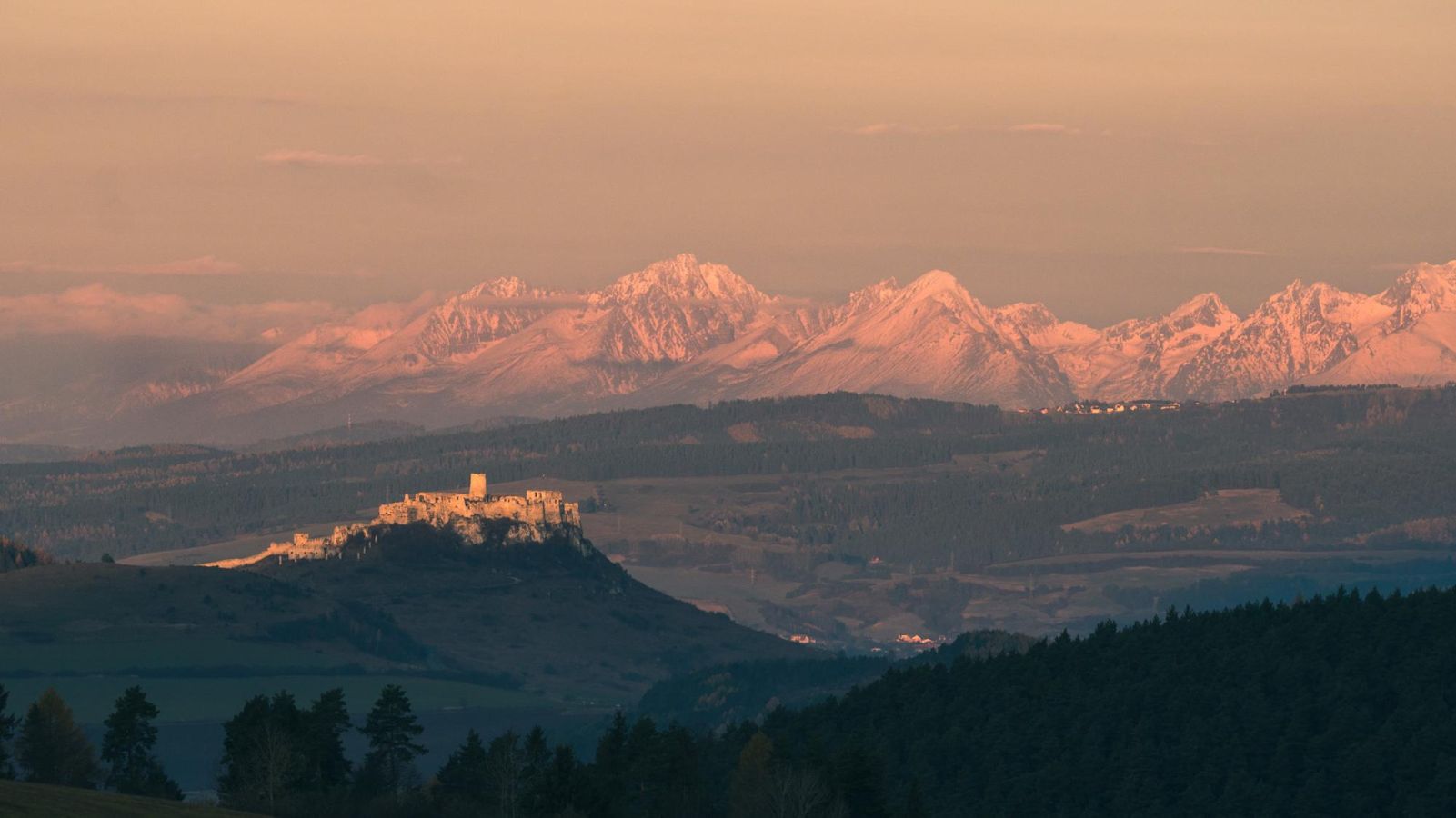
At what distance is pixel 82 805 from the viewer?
17938cm

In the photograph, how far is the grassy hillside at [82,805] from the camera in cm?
17325

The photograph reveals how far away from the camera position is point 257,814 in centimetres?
19475

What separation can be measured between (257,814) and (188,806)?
646cm

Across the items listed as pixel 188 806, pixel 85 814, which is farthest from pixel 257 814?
pixel 85 814

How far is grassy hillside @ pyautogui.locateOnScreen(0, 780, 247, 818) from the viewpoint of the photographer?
568 feet

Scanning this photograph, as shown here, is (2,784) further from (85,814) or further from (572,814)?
(572,814)

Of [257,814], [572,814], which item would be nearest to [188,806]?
[257,814]

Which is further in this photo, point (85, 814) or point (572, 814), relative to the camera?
point (572, 814)

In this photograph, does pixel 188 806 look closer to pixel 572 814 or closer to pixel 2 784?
pixel 2 784

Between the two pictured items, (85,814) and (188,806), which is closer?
(85,814)

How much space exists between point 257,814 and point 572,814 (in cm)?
2089

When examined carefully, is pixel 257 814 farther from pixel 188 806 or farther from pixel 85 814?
pixel 85 814

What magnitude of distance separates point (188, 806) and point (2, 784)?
1178 cm

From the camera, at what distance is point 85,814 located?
6924 inches
